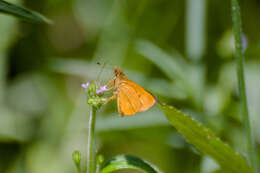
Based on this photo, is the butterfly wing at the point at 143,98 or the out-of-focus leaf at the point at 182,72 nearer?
the butterfly wing at the point at 143,98

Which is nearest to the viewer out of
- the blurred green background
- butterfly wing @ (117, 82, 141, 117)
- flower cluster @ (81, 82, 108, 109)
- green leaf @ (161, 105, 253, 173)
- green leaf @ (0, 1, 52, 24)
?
green leaf @ (0, 1, 52, 24)

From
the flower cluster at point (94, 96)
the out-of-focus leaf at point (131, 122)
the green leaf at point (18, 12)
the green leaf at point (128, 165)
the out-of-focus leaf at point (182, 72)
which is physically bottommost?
the green leaf at point (128, 165)

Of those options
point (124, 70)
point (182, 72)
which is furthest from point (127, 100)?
point (124, 70)

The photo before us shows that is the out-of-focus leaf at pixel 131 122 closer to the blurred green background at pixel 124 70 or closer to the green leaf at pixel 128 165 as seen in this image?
the blurred green background at pixel 124 70

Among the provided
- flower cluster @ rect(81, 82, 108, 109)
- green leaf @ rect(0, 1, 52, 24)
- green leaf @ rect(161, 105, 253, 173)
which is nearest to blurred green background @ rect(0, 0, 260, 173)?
flower cluster @ rect(81, 82, 108, 109)

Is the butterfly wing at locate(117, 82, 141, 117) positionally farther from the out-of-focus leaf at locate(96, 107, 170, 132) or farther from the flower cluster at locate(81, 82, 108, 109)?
the out-of-focus leaf at locate(96, 107, 170, 132)

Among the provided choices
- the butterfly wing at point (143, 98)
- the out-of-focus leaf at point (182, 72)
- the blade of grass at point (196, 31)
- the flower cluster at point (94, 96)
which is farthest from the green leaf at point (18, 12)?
the blade of grass at point (196, 31)
